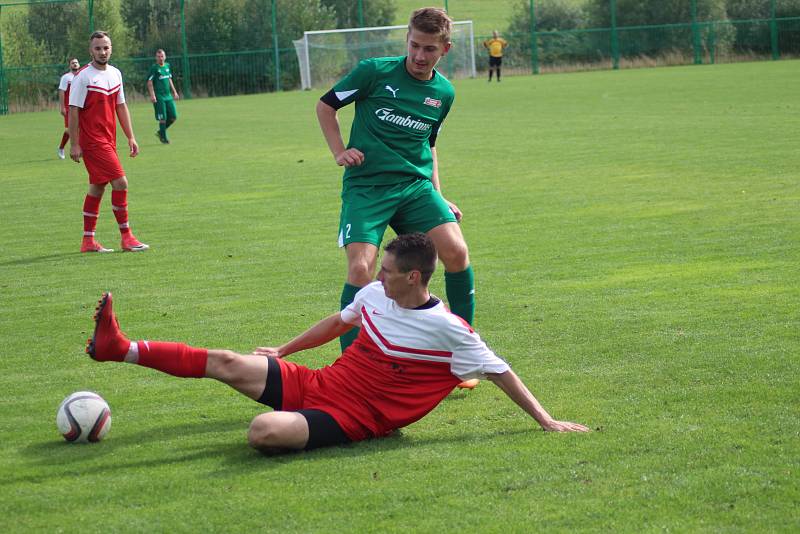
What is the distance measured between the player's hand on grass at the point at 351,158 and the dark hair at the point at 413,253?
1.23 m

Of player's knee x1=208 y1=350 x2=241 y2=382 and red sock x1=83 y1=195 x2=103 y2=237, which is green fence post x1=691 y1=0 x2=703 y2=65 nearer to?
red sock x1=83 y1=195 x2=103 y2=237

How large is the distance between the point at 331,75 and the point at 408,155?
40444mm

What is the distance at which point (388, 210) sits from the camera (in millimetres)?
6219

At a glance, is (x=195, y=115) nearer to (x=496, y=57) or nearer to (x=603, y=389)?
(x=496, y=57)

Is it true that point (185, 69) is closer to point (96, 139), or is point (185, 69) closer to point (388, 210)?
point (96, 139)

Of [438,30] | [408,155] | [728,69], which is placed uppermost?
[438,30]

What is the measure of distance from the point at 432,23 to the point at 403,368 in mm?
1909

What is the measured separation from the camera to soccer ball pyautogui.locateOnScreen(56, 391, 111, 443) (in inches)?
201

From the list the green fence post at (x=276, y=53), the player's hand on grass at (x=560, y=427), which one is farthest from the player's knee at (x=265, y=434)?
the green fence post at (x=276, y=53)

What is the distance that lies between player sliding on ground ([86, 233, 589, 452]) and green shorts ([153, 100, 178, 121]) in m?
20.0

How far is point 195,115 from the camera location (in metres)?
34.5

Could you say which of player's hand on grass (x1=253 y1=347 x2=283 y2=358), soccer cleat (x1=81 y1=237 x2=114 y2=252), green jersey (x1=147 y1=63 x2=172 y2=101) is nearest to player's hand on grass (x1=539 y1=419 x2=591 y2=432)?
player's hand on grass (x1=253 y1=347 x2=283 y2=358)

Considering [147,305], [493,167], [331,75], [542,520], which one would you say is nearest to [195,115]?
[331,75]

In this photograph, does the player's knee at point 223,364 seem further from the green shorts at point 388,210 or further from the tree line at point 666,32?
the tree line at point 666,32
